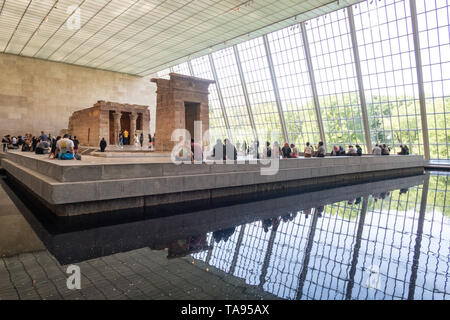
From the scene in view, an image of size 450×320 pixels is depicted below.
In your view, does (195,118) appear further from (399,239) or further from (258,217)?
(399,239)

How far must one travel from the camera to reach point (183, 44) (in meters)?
28.5

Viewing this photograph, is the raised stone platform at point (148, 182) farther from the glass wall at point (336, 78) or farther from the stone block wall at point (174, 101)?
the glass wall at point (336, 78)

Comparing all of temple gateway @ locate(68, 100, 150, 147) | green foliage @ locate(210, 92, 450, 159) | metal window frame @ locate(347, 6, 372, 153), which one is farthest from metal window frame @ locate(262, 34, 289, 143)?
temple gateway @ locate(68, 100, 150, 147)

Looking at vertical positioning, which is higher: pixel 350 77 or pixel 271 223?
pixel 350 77

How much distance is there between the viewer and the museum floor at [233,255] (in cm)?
331

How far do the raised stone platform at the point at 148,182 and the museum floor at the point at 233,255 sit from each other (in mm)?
664

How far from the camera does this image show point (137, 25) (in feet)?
76.9

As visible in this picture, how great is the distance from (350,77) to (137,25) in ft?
61.0

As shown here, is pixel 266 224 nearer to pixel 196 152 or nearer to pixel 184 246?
pixel 184 246

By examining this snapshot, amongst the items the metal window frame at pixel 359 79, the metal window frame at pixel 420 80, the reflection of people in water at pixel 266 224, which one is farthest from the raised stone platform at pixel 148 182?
the metal window frame at pixel 359 79

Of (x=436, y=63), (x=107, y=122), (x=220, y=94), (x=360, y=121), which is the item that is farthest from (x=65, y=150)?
(x=220, y=94)
